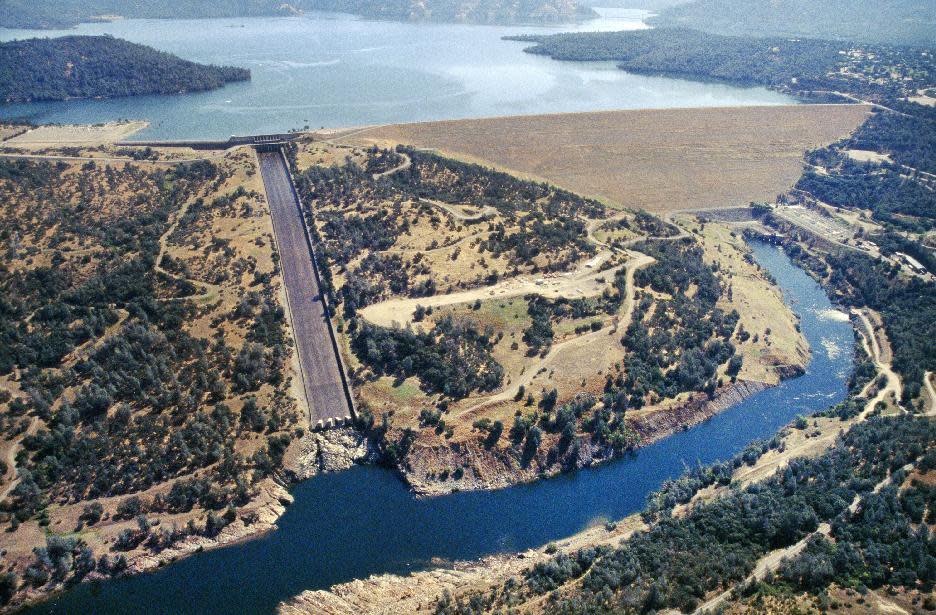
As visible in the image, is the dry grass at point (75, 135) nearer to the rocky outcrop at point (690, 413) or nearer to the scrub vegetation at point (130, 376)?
the scrub vegetation at point (130, 376)

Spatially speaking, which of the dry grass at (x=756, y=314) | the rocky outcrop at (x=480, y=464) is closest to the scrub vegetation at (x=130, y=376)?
the rocky outcrop at (x=480, y=464)

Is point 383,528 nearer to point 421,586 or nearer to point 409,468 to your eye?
point 409,468

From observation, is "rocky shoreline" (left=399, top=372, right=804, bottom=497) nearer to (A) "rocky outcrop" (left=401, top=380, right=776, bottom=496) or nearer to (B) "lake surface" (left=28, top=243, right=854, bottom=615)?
(A) "rocky outcrop" (left=401, top=380, right=776, bottom=496)

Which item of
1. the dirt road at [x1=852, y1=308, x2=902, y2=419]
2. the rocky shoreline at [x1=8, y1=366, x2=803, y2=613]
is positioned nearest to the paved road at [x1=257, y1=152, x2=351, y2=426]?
the rocky shoreline at [x1=8, y1=366, x2=803, y2=613]

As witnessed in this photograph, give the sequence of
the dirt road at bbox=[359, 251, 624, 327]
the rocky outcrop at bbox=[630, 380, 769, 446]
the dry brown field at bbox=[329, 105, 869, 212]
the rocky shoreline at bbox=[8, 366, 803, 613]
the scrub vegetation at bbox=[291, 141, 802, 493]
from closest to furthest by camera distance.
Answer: the rocky shoreline at bbox=[8, 366, 803, 613] → the scrub vegetation at bbox=[291, 141, 802, 493] → the rocky outcrop at bbox=[630, 380, 769, 446] → the dirt road at bbox=[359, 251, 624, 327] → the dry brown field at bbox=[329, 105, 869, 212]

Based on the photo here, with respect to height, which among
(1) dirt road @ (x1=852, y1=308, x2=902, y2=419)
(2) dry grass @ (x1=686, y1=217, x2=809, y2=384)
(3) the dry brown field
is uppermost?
(3) the dry brown field

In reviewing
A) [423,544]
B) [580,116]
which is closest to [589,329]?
[423,544]

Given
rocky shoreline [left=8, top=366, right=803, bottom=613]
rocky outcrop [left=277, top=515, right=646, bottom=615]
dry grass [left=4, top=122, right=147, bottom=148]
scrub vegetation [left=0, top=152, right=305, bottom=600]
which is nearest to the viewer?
rocky outcrop [left=277, top=515, right=646, bottom=615]
